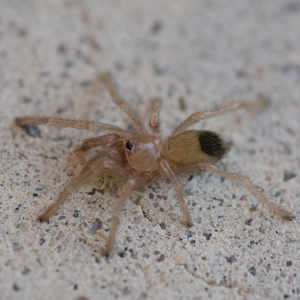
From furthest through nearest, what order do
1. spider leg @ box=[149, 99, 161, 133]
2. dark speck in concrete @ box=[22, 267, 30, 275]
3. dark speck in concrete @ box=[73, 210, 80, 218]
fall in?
1. spider leg @ box=[149, 99, 161, 133]
2. dark speck in concrete @ box=[73, 210, 80, 218]
3. dark speck in concrete @ box=[22, 267, 30, 275]

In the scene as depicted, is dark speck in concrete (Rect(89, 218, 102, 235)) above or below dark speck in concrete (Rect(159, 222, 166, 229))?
above

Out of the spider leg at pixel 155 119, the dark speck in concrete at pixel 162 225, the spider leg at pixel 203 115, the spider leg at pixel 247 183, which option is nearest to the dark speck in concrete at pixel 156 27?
the spider leg at pixel 155 119

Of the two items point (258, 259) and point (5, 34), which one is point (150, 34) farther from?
point (258, 259)

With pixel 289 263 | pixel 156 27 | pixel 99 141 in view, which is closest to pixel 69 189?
pixel 99 141

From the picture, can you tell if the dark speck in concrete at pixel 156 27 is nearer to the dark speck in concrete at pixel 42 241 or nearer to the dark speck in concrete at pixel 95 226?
the dark speck in concrete at pixel 95 226

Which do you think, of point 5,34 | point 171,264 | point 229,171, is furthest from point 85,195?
point 5,34

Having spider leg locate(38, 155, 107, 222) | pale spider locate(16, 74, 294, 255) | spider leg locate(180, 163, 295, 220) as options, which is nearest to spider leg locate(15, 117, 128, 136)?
pale spider locate(16, 74, 294, 255)

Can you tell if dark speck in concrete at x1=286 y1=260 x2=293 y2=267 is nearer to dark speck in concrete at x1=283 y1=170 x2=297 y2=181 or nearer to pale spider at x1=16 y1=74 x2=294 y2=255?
pale spider at x1=16 y1=74 x2=294 y2=255
